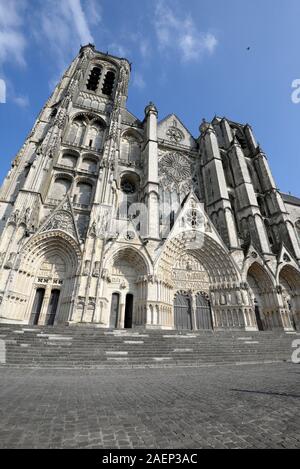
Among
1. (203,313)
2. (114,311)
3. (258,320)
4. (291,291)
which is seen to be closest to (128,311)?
(114,311)

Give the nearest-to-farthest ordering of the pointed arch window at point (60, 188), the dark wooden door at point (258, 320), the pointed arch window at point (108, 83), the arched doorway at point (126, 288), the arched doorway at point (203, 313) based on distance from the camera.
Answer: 1. the arched doorway at point (126, 288)
2. the arched doorway at point (203, 313)
3. the dark wooden door at point (258, 320)
4. the pointed arch window at point (60, 188)
5. the pointed arch window at point (108, 83)

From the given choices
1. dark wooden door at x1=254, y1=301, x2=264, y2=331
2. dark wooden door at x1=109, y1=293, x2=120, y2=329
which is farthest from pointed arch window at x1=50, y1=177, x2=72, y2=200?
dark wooden door at x1=254, y1=301, x2=264, y2=331

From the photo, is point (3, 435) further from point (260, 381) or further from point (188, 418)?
point (260, 381)

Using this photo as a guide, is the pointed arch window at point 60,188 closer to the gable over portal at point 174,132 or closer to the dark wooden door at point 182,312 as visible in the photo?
the dark wooden door at point 182,312

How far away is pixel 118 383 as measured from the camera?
15.1ft

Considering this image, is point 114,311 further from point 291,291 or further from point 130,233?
point 291,291

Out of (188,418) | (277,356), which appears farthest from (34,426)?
(277,356)

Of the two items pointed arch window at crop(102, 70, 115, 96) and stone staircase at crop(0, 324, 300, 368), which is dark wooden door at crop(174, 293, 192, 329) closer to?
stone staircase at crop(0, 324, 300, 368)

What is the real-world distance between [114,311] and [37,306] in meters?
4.41

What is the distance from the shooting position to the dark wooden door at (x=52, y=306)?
38.9 ft

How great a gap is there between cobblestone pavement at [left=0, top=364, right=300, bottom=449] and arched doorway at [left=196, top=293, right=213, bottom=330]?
33.1ft

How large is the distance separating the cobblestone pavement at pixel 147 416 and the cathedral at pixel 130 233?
7.60 m

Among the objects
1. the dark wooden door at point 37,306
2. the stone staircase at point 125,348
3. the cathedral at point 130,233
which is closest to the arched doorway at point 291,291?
the cathedral at point 130,233
